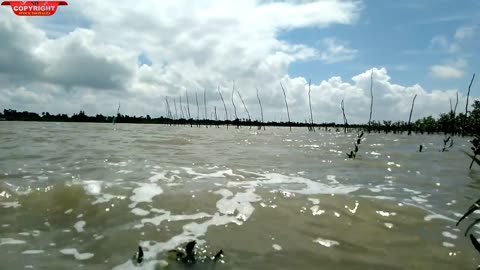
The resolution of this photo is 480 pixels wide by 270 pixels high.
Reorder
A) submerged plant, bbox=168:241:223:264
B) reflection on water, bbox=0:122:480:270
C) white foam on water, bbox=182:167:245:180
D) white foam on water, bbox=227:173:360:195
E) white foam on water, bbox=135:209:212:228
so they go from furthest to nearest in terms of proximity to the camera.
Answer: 1. white foam on water, bbox=182:167:245:180
2. white foam on water, bbox=227:173:360:195
3. white foam on water, bbox=135:209:212:228
4. reflection on water, bbox=0:122:480:270
5. submerged plant, bbox=168:241:223:264

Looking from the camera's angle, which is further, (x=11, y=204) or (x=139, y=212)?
(x=11, y=204)

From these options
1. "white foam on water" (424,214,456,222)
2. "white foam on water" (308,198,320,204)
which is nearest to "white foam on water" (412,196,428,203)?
"white foam on water" (424,214,456,222)

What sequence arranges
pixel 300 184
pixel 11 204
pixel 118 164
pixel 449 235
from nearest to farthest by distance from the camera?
pixel 449 235 → pixel 11 204 → pixel 300 184 → pixel 118 164

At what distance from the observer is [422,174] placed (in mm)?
8773

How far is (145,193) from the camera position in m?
6.15

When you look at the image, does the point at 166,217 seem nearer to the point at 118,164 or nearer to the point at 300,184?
the point at 300,184

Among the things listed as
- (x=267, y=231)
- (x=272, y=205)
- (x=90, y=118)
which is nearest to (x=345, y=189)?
(x=272, y=205)

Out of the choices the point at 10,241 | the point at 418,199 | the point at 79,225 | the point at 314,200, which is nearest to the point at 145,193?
the point at 79,225

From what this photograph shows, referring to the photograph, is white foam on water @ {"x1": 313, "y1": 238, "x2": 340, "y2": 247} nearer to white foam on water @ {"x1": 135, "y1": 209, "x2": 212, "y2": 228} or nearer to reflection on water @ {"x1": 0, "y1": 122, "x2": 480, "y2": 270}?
reflection on water @ {"x1": 0, "y1": 122, "x2": 480, "y2": 270}

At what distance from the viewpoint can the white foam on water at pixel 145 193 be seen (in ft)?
19.1

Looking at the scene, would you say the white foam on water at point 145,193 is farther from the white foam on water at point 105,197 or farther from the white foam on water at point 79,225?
the white foam on water at point 79,225

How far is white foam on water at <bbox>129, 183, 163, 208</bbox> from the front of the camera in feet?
19.1

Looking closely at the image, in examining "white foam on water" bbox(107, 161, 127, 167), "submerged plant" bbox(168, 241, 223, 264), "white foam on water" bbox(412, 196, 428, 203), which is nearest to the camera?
"submerged plant" bbox(168, 241, 223, 264)

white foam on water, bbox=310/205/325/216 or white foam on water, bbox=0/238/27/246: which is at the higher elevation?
white foam on water, bbox=310/205/325/216
